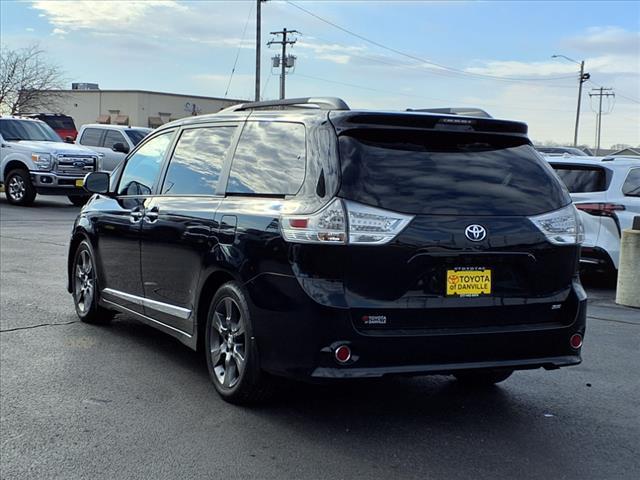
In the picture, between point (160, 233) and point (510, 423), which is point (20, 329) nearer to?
point (160, 233)

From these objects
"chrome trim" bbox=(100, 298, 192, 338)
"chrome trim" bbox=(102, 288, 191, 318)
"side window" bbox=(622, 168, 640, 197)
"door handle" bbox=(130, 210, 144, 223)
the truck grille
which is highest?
"side window" bbox=(622, 168, 640, 197)

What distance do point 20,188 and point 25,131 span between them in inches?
71.5

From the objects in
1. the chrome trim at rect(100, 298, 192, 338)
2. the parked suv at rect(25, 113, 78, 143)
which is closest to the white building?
the parked suv at rect(25, 113, 78, 143)

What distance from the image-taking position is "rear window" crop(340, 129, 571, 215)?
4305mm

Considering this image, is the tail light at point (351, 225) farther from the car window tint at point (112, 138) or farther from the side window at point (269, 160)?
the car window tint at point (112, 138)

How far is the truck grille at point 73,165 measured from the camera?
19000 mm

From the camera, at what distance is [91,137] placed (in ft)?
76.0

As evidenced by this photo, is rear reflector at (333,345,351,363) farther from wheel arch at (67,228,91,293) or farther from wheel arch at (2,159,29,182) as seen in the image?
wheel arch at (2,159,29,182)

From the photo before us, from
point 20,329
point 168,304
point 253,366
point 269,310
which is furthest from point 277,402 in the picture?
point 20,329

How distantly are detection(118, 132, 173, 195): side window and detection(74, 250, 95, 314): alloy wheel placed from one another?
886 millimetres

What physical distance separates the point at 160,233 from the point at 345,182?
1.98 metres

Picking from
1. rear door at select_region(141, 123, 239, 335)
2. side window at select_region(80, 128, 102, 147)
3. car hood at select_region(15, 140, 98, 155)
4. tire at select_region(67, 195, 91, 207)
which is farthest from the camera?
side window at select_region(80, 128, 102, 147)

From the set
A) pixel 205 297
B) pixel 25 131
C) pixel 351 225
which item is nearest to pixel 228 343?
pixel 205 297

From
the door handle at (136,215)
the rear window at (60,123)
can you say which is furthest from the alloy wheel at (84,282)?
the rear window at (60,123)
